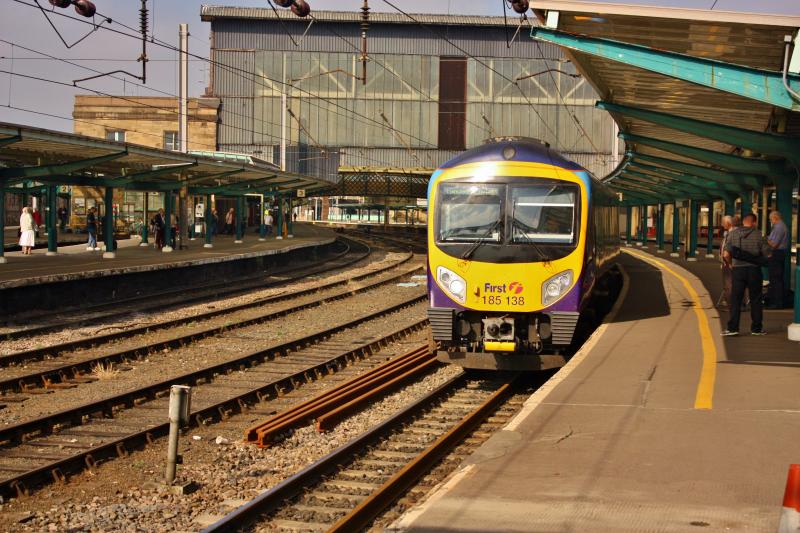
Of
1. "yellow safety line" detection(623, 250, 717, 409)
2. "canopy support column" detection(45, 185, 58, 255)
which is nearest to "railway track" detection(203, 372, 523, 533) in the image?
"yellow safety line" detection(623, 250, 717, 409)

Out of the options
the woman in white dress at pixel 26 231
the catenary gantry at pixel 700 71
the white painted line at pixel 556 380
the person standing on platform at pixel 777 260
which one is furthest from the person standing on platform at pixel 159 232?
the person standing on platform at pixel 777 260

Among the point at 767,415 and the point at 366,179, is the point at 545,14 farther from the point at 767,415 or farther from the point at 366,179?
the point at 366,179

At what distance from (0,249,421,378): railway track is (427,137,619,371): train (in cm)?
491

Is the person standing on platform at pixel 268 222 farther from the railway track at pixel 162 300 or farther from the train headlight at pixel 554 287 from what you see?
the train headlight at pixel 554 287

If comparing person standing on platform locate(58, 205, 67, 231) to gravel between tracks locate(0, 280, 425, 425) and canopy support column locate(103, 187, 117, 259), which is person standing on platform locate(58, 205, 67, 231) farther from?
gravel between tracks locate(0, 280, 425, 425)

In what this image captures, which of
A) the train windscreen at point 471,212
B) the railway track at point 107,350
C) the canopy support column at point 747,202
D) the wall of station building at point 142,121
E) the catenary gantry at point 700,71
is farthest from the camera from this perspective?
the wall of station building at point 142,121

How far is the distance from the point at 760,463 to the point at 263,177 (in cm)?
2944

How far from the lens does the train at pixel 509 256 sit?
11.8 meters

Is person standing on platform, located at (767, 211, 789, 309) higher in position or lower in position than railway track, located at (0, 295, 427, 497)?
higher

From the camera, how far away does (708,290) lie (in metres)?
20.6

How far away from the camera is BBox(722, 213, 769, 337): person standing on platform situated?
41.5 feet

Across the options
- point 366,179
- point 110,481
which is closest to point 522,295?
point 110,481

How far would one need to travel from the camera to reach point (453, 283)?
1202cm

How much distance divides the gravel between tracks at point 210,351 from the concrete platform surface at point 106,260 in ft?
13.0
